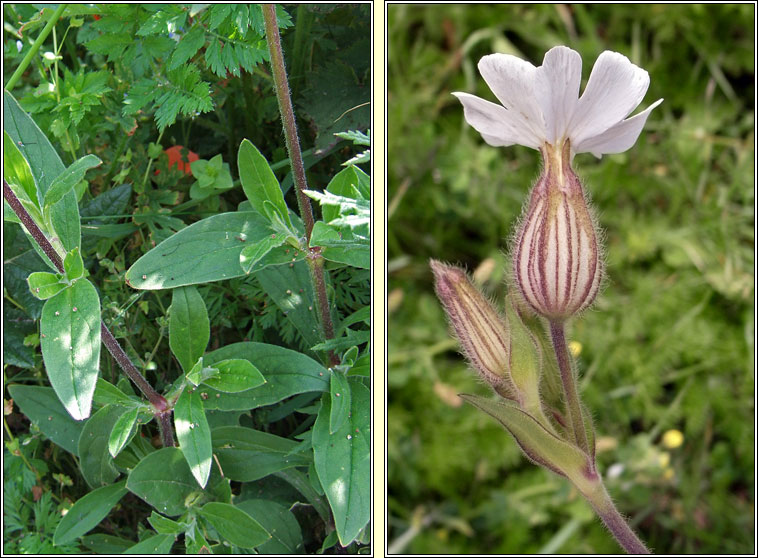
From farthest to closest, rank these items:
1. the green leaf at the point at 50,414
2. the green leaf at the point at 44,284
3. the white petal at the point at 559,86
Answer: the green leaf at the point at 50,414
the green leaf at the point at 44,284
the white petal at the point at 559,86

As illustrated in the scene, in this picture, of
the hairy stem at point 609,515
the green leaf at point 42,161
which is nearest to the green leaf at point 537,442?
the hairy stem at point 609,515

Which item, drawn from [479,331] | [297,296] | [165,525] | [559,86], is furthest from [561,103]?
[165,525]

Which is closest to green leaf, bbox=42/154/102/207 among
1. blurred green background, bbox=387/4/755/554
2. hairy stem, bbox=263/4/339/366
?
hairy stem, bbox=263/4/339/366

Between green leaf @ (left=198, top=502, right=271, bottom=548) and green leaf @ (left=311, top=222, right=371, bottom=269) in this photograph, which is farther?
green leaf @ (left=198, top=502, right=271, bottom=548)

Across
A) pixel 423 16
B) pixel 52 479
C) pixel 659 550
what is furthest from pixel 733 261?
pixel 52 479

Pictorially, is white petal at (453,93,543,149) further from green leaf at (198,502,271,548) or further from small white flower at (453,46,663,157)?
green leaf at (198,502,271,548)

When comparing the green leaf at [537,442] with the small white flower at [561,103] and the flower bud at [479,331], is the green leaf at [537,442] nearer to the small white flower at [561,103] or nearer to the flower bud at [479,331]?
the flower bud at [479,331]
